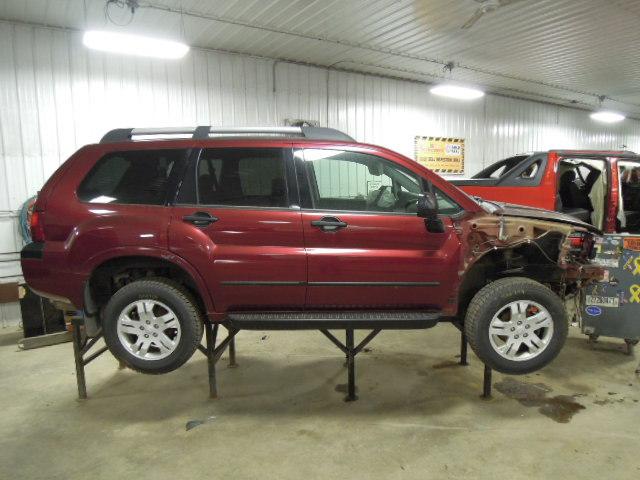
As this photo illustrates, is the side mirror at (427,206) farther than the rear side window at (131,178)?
No

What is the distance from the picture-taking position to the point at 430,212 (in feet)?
8.54

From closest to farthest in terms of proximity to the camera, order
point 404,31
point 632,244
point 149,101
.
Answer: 1. point 632,244
2. point 404,31
3. point 149,101

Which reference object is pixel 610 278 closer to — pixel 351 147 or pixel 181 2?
pixel 351 147

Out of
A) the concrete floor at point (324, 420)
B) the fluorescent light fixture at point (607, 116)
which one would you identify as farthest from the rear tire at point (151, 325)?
the fluorescent light fixture at point (607, 116)

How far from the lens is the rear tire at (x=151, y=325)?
2.67 meters

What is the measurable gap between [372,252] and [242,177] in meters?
1.00

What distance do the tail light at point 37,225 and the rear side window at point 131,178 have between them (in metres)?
0.29

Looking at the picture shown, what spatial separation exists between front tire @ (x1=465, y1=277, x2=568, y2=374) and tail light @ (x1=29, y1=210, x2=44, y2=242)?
2.92 metres

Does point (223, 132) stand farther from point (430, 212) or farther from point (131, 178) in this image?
point (430, 212)

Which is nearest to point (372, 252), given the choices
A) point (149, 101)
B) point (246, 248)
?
point (246, 248)

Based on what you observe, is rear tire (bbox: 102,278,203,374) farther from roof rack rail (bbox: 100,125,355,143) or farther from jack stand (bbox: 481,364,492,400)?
jack stand (bbox: 481,364,492,400)

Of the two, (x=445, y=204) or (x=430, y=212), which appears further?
(x=445, y=204)

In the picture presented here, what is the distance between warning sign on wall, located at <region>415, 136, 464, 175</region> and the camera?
320 inches

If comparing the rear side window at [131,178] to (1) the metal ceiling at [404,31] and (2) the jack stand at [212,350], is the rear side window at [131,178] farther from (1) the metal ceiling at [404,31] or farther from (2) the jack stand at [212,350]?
(1) the metal ceiling at [404,31]
